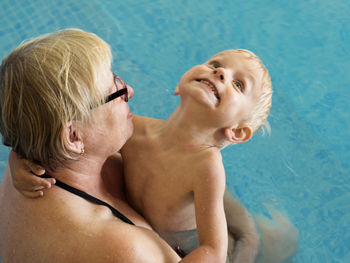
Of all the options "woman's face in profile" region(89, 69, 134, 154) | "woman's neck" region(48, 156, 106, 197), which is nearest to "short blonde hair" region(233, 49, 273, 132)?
"woman's face in profile" region(89, 69, 134, 154)

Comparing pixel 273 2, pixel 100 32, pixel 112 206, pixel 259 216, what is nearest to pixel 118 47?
pixel 100 32

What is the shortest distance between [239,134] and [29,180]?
3.24 ft

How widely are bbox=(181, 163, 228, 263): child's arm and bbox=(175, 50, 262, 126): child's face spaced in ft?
0.88

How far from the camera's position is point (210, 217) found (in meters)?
1.74

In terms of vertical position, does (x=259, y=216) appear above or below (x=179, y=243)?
below

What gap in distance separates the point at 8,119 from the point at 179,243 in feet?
3.67

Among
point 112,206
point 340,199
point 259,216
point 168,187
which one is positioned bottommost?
point 340,199

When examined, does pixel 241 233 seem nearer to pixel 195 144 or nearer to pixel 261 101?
pixel 195 144

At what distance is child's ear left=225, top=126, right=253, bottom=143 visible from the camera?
1.99 meters

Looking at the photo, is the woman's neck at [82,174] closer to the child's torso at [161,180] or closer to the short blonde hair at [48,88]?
the short blonde hair at [48,88]

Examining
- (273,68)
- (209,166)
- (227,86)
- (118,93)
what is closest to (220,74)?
(227,86)

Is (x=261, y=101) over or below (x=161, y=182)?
over

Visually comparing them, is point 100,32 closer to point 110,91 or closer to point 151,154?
point 151,154

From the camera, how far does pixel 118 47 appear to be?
390 centimetres
